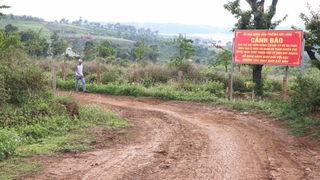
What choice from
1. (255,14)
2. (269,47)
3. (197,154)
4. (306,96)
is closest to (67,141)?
(197,154)

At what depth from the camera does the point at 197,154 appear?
749cm

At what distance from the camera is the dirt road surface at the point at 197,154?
619 centimetres

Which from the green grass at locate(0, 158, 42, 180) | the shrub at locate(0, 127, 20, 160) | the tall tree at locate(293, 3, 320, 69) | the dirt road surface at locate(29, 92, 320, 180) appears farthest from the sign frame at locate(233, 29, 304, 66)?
the green grass at locate(0, 158, 42, 180)

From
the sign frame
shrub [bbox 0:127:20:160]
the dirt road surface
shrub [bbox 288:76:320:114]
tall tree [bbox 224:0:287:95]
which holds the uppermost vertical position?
tall tree [bbox 224:0:287:95]

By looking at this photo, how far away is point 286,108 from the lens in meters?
12.6

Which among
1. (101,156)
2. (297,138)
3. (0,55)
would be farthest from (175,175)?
(0,55)

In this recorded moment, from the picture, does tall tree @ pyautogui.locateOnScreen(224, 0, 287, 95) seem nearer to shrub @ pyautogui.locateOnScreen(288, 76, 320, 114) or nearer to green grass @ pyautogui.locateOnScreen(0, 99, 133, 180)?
shrub @ pyautogui.locateOnScreen(288, 76, 320, 114)

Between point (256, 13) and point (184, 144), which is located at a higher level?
point (256, 13)

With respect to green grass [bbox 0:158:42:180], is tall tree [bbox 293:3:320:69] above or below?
above

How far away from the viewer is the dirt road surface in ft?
20.3

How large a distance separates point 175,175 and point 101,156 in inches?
72.5

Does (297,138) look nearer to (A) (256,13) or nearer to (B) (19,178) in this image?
(B) (19,178)

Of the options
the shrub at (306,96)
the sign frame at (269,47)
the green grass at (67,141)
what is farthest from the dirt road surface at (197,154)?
the sign frame at (269,47)

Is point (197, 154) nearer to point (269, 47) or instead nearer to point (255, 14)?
point (269, 47)
